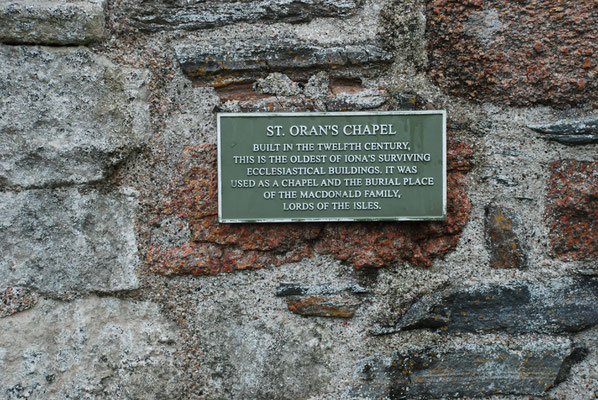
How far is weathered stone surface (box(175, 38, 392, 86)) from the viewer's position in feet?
4.95

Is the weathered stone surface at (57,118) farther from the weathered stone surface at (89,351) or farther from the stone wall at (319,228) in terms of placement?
the weathered stone surface at (89,351)

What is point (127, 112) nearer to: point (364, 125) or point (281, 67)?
point (281, 67)

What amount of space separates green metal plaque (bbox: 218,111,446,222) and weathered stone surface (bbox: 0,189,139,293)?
34 cm

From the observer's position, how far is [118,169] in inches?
59.7

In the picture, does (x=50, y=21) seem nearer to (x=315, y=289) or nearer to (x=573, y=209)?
(x=315, y=289)

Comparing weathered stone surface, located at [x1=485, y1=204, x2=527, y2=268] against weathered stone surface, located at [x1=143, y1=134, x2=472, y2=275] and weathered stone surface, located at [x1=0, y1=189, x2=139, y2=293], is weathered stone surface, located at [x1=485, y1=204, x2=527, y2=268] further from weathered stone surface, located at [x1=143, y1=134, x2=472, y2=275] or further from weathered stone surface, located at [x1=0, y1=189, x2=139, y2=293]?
weathered stone surface, located at [x1=0, y1=189, x2=139, y2=293]

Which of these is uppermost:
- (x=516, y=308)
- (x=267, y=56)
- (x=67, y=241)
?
(x=267, y=56)

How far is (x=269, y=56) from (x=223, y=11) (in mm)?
209

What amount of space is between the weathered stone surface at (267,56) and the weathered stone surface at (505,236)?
0.59 metres

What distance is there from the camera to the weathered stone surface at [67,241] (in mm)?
1459

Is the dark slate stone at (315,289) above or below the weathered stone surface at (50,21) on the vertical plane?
below

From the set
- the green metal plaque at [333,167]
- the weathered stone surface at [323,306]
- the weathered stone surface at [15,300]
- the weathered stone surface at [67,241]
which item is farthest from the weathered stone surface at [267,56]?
the weathered stone surface at [15,300]

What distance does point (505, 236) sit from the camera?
1.52 metres

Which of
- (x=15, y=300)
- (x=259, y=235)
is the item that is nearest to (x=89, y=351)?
(x=15, y=300)
